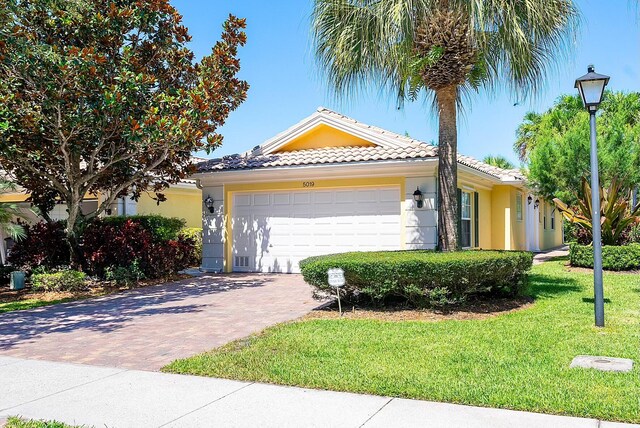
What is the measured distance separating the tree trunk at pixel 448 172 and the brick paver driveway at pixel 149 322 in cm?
289

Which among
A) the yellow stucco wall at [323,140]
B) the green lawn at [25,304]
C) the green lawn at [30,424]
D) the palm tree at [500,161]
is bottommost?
the green lawn at [30,424]

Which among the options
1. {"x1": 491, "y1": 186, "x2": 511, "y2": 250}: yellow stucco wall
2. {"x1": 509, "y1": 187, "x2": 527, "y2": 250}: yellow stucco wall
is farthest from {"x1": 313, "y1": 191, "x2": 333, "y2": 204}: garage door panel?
{"x1": 509, "y1": 187, "x2": 527, "y2": 250}: yellow stucco wall

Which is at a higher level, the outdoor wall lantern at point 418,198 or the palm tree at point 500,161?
the palm tree at point 500,161

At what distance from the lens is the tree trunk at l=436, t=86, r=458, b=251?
1022 cm

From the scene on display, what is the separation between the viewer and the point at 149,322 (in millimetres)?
9023

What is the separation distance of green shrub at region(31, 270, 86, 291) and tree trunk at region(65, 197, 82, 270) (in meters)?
1.08

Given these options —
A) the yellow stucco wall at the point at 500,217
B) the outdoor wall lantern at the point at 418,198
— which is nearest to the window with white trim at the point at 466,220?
the outdoor wall lantern at the point at 418,198

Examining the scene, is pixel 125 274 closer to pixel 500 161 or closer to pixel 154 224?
pixel 154 224

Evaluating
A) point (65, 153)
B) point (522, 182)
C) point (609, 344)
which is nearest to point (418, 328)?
point (609, 344)

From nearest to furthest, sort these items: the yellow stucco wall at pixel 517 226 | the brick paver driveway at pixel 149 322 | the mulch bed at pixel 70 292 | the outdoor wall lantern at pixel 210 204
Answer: the brick paver driveway at pixel 149 322 < the mulch bed at pixel 70 292 < the outdoor wall lantern at pixel 210 204 < the yellow stucco wall at pixel 517 226

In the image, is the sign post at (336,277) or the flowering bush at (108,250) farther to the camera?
the flowering bush at (108,250)

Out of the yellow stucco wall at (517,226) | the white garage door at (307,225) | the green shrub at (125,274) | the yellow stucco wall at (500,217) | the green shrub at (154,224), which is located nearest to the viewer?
the green shrub at (125,274)

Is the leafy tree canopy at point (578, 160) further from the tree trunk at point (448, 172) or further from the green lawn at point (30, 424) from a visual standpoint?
the green lawn at point (30, 424)

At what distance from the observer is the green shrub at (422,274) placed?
8.55 meters
